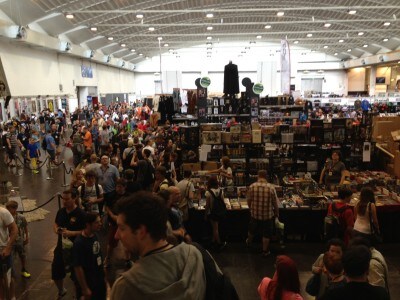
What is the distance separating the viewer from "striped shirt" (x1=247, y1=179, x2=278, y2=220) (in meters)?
5.79

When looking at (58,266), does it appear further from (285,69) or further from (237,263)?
(285,69)

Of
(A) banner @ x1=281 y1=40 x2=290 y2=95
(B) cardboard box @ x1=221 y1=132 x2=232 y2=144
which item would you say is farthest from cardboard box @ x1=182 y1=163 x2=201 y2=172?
(A) banner @ x1=281 y1=40 x2=290 y2=95

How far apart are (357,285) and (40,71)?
20320 millimetres

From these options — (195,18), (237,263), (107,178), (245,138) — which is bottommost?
(237,263)

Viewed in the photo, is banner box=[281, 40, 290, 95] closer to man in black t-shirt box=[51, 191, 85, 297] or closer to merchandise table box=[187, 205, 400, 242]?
merchandise table box=[187, 205, 400, 242]

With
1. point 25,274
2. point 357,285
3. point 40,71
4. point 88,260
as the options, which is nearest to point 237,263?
point 88,260

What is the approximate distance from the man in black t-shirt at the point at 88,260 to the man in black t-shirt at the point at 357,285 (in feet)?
7.22

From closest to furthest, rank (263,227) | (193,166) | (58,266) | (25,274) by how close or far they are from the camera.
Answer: (58,266) < (25,274) < (263,227) < (193,166)

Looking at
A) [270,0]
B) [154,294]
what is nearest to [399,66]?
[270,0]

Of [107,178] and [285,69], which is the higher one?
[285,69]

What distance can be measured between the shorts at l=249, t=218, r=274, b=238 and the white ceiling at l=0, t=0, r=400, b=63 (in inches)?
484

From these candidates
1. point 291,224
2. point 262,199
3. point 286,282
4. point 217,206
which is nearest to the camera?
point 286,282

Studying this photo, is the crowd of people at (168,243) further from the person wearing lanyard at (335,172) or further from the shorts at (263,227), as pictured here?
the person wearing lanyard at (335,172)

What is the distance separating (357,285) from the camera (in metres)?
2.43
